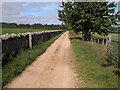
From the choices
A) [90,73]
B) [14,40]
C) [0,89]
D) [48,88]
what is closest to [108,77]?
[90,73]

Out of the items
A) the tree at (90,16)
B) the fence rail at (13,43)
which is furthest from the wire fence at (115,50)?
the tree at (90,16)

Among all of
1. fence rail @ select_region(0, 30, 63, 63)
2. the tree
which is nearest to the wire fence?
fence rail @ select_region(0, 30, 63, 63)

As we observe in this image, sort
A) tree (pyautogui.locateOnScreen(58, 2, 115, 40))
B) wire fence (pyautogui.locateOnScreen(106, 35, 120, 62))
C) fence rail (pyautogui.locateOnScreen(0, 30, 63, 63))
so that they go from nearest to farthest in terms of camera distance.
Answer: fence rail (pyautogui.locateOnScreen(0, 30, 63, 63))
wire fence (pyautogui.locateOnScreen(106, 35, 120, 62))
tree (pyautogui.locateOnScreen(58, 2, 115, 40))

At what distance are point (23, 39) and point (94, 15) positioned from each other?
14.1 metres

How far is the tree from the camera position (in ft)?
79.9

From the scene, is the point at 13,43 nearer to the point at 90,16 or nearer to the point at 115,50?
the point at 115,50

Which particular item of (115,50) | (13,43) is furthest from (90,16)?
(13,43)

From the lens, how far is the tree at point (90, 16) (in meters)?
24.3

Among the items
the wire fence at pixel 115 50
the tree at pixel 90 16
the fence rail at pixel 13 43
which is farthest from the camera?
the tree at pixel 90 16

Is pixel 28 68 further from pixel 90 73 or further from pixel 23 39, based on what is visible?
pixel 23 39

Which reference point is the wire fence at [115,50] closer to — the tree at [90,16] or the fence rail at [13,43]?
the fence rail at [13,43]

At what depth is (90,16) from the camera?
944 inches

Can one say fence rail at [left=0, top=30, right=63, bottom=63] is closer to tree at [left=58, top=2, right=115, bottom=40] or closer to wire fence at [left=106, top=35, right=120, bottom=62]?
wire fence at [left=106, top=35, right=120, bottom=62]

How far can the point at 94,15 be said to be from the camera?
25047mm
